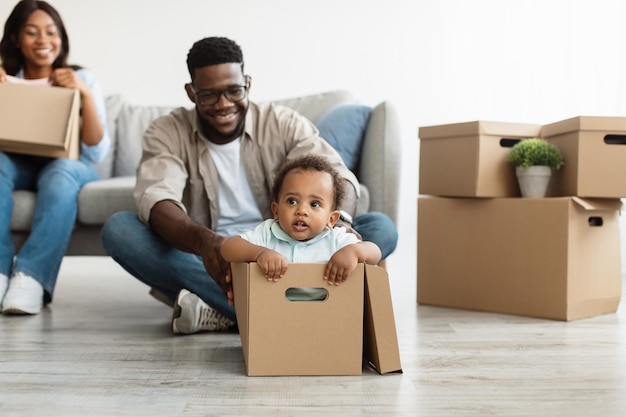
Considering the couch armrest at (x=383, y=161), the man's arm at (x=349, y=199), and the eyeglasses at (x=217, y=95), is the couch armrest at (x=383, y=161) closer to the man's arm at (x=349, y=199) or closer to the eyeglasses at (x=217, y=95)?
the man's arm at (x=349, y=199)

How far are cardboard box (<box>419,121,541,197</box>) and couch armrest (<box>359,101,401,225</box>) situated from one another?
0.35 feet

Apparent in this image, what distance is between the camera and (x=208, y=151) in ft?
6.93

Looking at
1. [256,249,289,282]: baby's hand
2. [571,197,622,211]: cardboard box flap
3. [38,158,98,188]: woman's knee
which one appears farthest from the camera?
[38,158,98,188]: woman's knee

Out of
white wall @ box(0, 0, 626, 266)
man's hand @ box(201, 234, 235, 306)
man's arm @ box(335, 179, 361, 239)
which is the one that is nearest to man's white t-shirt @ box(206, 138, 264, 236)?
man's arm @ box(335, 179, 361, 239)

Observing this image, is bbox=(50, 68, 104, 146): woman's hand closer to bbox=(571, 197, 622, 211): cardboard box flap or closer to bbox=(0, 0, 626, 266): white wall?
bbox=(0, 0, 626, 266): white wall

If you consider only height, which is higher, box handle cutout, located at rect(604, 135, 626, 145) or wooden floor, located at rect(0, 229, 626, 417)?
box handle cutout, located at rect(604, 135, 626, 145)

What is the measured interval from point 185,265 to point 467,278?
95 centimetres

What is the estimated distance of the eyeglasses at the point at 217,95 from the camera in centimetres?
199

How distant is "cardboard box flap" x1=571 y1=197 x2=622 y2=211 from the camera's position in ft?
7.35

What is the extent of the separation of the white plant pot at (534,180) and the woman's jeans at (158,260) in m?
0.58

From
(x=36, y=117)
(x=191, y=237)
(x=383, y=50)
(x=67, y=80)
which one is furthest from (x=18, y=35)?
(x=383, y=50)

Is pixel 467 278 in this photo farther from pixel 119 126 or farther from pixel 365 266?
pixel 119 126

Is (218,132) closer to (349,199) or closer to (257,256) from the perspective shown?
(349,199)

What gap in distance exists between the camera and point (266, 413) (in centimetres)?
125
